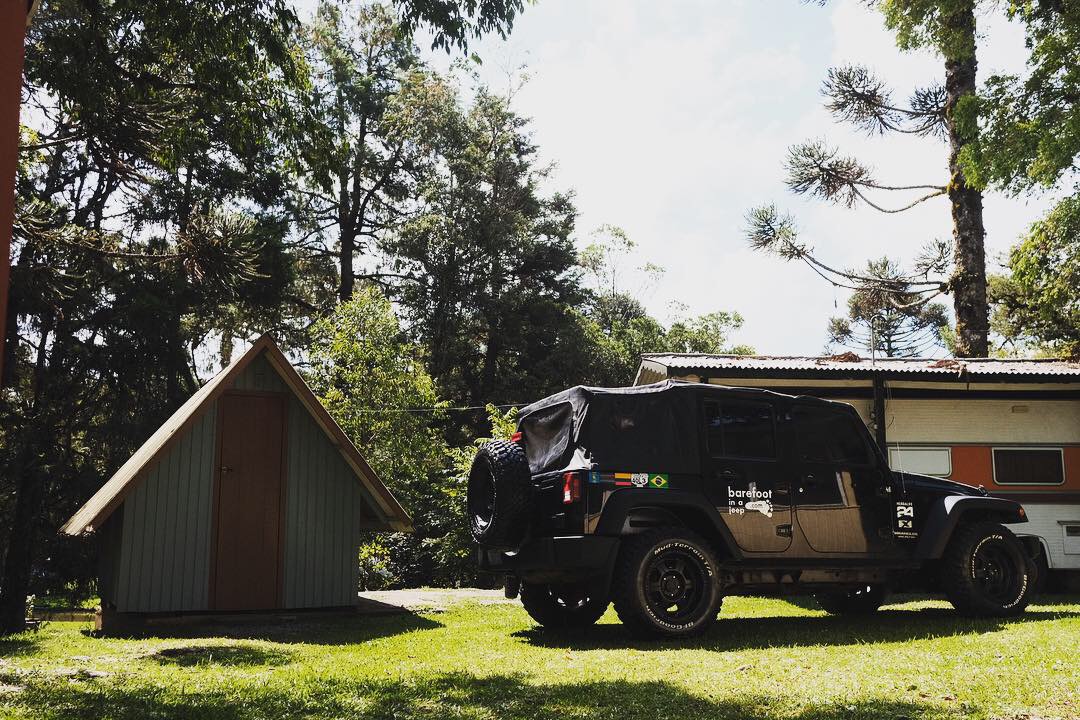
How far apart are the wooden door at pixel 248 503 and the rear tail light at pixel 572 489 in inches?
200

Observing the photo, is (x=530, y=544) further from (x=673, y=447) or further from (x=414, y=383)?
(x=414, y=383)

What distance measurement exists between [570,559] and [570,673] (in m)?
1.44

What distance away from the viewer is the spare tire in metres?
8.27

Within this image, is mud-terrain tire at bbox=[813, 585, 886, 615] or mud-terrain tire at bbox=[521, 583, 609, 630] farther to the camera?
mud-terrain tire at bbox=[813, 585, 886, 615]

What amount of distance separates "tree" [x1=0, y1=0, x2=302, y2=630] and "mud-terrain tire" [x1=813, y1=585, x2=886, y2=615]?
7.85 meters

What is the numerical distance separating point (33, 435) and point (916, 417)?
17.8 meters

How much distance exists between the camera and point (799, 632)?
8.69m

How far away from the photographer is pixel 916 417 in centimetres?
1515

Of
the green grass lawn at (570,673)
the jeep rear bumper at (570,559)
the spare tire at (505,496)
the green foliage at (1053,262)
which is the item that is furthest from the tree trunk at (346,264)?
the jeep rear bumper at (570,559)

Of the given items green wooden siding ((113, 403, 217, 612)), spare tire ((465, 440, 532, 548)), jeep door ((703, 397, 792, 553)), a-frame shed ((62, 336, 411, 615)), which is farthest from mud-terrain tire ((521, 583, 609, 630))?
green wooden siding ((113, 403, 217, 612))

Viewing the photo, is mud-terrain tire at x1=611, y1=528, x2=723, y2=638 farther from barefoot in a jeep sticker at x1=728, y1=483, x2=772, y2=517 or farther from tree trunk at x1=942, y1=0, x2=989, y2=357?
tree trunk at x1=942, y1=0, x2=989, y2=357

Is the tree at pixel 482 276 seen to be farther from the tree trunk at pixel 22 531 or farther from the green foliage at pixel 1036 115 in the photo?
the green foliage at pixel 1036 115

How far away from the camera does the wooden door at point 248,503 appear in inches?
445

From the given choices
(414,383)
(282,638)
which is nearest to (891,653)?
(282,638)
